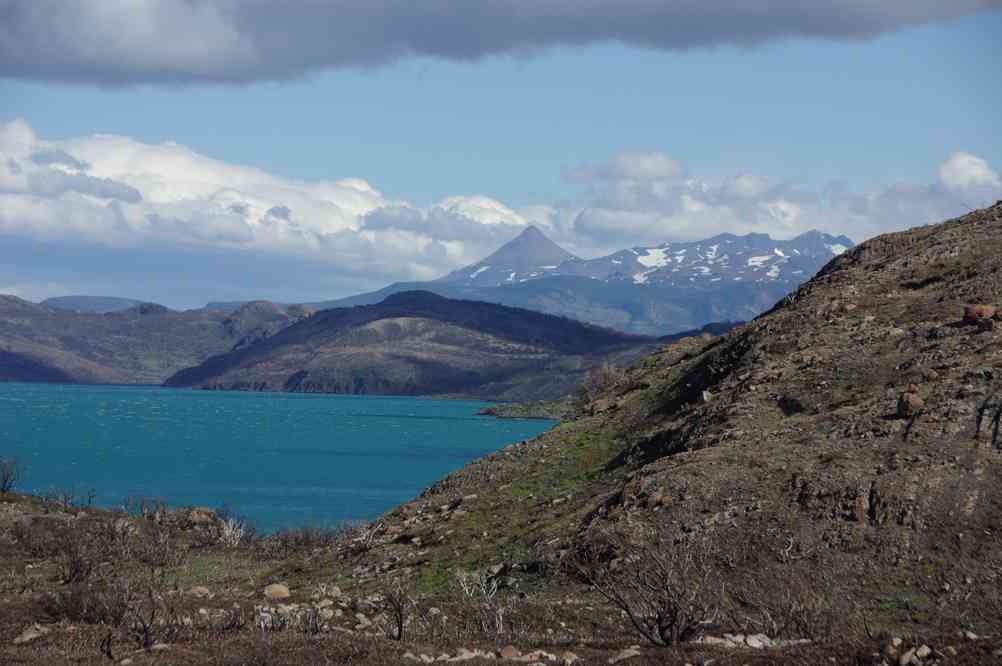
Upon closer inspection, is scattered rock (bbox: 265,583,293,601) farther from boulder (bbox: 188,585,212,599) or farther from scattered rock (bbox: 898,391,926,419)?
scattered rock (bbox: 898,391,926,419)

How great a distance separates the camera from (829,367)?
28578 mm

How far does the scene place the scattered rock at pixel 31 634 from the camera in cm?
1598

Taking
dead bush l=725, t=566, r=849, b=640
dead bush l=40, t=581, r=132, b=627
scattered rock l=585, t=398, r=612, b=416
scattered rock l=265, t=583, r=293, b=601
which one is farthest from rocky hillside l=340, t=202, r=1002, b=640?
dead bush l=40, t=581, r=132, b=627

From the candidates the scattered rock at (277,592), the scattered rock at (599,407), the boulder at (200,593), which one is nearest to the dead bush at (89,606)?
the boulder at (200,593)

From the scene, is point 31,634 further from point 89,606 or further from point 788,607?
point 788,607

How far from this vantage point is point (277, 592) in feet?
83.5

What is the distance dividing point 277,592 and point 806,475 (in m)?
12.1

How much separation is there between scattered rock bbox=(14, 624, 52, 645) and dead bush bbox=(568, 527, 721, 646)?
8.24 metres

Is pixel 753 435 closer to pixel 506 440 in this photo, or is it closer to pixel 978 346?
pixel 978 346

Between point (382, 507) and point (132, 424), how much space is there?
407 ft

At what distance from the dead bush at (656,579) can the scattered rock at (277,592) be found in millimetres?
6929

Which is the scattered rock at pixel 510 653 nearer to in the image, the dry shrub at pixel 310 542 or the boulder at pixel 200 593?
the boulder at pixel 200 593

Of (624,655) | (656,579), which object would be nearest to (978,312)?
(656,579)

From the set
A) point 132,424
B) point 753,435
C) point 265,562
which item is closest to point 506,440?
point 132,424
